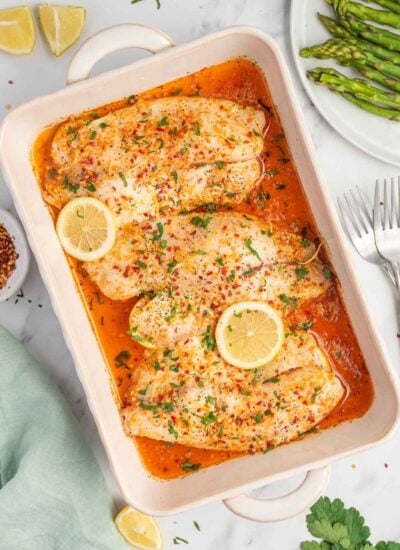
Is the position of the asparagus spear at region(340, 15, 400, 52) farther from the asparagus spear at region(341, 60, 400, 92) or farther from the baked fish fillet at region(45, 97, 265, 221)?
the baked fish fillet at region(45, 97, 265, 221)

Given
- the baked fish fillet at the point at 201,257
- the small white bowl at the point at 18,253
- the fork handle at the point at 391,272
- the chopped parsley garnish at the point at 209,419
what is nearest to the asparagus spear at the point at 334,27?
the baked fish fillet at the point at 201,257

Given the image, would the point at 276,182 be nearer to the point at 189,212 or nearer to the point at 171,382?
the point at 189,212

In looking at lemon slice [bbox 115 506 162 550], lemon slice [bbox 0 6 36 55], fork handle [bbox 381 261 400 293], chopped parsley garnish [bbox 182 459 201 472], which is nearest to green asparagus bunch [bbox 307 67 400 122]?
fork handle [bbox 381 261 400 293]

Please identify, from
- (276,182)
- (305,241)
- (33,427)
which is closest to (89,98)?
(276,182)

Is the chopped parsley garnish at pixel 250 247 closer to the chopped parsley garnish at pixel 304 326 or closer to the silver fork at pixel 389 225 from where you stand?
the chopped parsley garnish at pixel 304 326

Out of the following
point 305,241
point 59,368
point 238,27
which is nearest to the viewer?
point 238,27

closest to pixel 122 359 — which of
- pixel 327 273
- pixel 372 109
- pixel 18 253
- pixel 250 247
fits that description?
pixel 18 253
